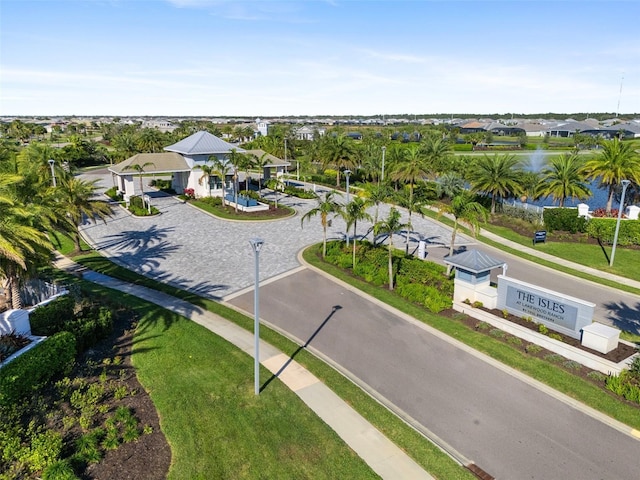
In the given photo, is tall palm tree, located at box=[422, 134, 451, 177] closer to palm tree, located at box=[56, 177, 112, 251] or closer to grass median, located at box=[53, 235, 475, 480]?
palm tree, located at box=[56, 177, 112, 251]

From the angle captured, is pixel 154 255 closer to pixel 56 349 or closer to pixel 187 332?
pixel 187 332

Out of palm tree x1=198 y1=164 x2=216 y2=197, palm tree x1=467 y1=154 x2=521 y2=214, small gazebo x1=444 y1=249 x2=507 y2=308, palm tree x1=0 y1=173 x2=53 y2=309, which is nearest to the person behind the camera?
palm tree x1=0 y1=173 x2=53 y2=309

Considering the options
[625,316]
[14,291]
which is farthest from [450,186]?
[14,291]

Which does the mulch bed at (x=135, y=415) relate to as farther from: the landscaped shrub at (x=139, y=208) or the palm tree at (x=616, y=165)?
the palm tree at (x=616, y=165)

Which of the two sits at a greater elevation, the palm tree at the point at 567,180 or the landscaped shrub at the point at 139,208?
the palm tree at the point at 567,180

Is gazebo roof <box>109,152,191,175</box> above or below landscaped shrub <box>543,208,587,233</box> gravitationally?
above

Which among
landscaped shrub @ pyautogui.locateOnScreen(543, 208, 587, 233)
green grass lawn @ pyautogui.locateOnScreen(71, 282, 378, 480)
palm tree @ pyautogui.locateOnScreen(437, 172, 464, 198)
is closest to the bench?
landscaped shrub @ pyautogui.locateOnScreen(543, 208, 587, 233)

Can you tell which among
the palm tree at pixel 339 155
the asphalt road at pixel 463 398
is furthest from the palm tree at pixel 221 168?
the asphalt road at pixel 463 398
